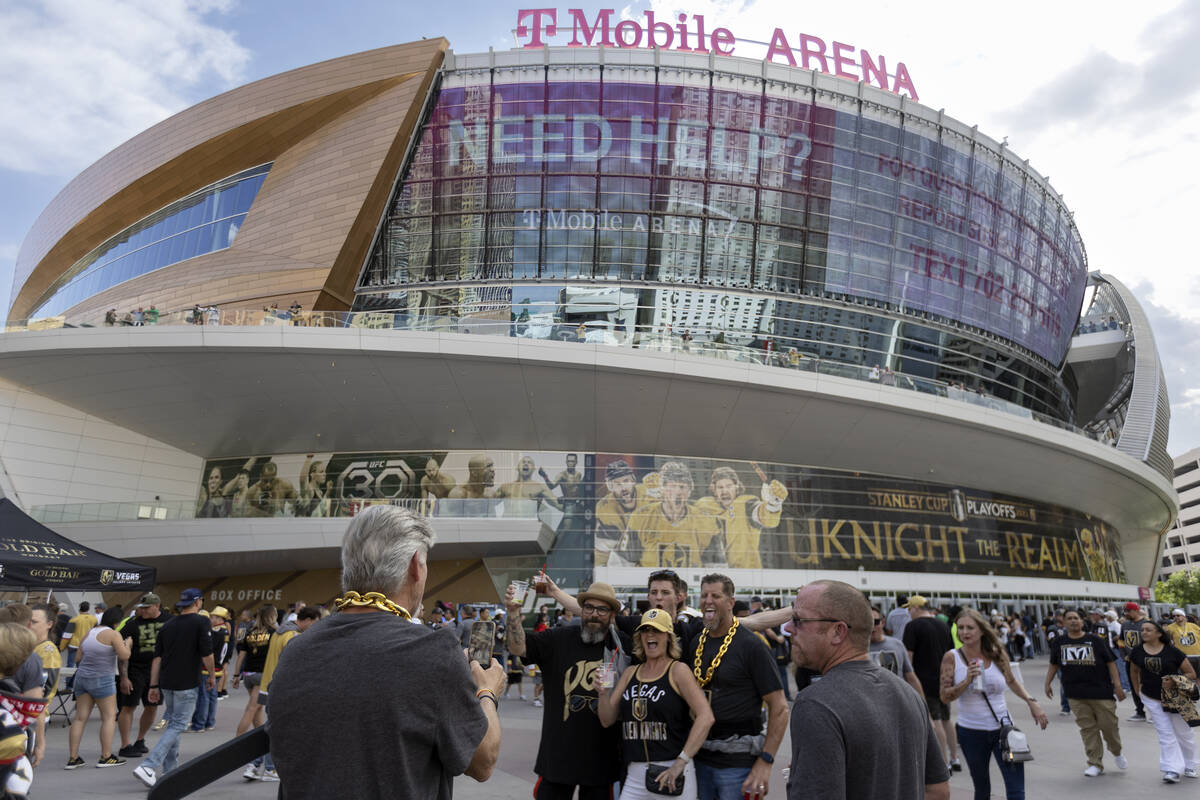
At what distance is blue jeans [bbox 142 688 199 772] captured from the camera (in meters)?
7.58

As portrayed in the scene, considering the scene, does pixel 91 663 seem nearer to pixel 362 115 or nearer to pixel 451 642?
pixel 451 642

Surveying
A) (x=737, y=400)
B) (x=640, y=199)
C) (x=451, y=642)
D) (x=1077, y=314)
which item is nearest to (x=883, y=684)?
(x=451, y=642)

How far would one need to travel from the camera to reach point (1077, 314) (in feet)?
161

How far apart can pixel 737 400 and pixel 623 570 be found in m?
7.92

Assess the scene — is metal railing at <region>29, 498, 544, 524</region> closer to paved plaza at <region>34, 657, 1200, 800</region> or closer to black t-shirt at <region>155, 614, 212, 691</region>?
paved plaza at <region>34, 657, 1200, 800</region>

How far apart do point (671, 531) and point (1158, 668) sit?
886 inches

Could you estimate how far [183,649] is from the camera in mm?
8570

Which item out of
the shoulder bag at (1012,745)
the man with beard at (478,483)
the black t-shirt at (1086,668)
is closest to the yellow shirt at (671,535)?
the man with beard at (478,483)

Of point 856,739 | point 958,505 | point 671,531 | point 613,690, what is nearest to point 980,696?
point 613,690

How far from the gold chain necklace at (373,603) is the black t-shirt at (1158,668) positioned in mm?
9845

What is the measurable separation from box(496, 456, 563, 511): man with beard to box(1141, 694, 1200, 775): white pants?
79.6 feet

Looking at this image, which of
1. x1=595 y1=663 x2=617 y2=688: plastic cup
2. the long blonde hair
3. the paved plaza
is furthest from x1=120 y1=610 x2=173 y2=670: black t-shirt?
the long blonde hair

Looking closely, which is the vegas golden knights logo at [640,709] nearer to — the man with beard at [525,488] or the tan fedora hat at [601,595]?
the tan fedora hat at [601,595]

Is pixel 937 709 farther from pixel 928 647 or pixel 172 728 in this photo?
pixel 172 728
